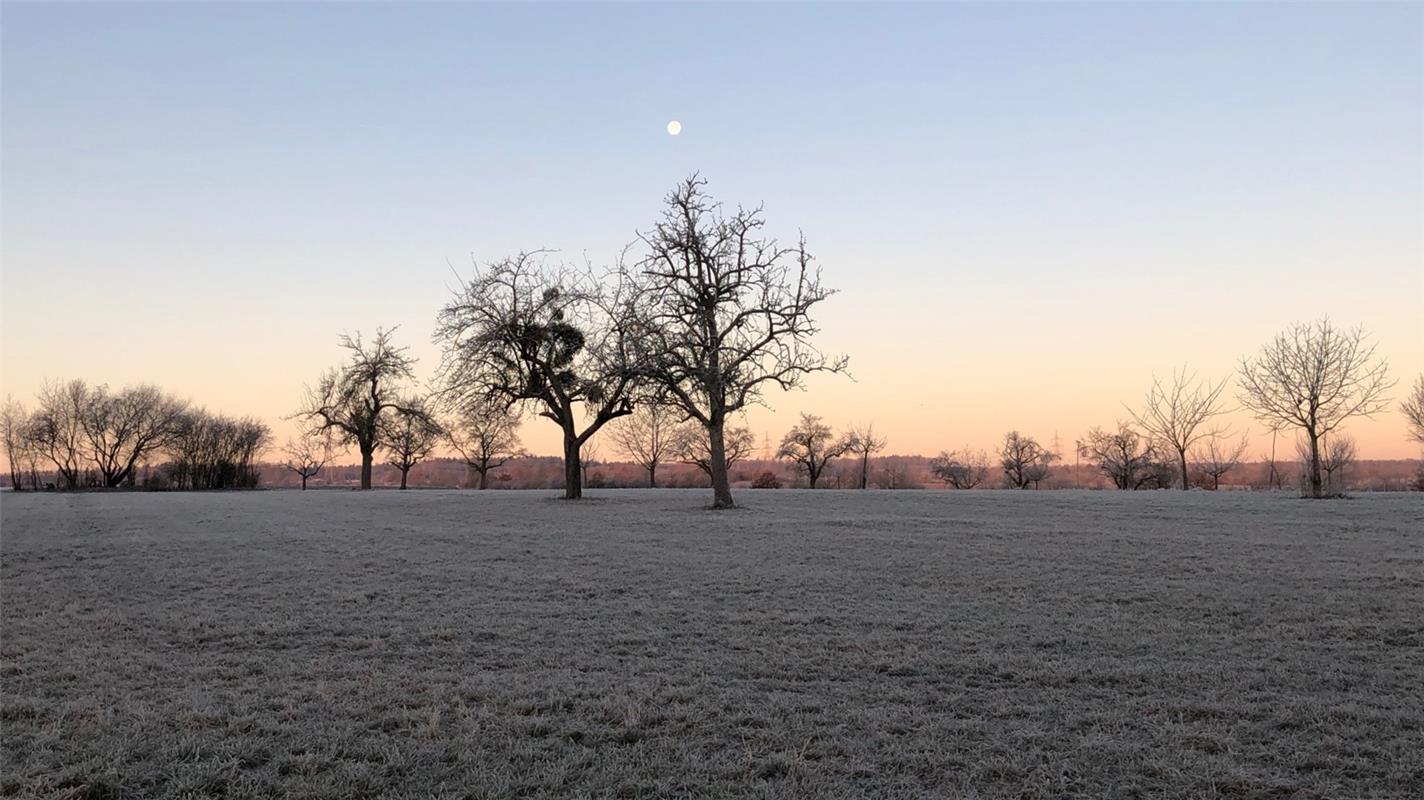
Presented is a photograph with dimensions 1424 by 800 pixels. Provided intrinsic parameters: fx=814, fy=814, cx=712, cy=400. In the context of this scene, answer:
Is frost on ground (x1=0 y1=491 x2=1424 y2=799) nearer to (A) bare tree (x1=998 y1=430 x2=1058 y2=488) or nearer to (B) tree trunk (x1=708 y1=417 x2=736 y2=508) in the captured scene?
(B) tree trunk (x1=708 y1=417 x2=736 y2=508)

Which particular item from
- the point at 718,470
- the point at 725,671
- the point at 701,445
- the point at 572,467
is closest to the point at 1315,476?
the point at 718,470

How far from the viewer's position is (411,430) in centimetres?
5884

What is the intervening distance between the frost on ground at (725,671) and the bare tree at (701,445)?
53.2 m

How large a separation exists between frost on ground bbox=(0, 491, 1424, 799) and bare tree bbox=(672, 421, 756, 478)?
53.2 metres

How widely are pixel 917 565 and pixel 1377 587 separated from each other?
629cm

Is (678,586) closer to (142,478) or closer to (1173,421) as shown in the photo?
(1173,421)

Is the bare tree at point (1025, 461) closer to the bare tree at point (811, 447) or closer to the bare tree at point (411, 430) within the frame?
the bare tree at point (811, 447)

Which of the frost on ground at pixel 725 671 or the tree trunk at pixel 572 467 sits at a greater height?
the tree trunk at pixel 572 467

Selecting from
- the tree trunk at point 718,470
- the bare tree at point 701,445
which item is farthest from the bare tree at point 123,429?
the tree trunk at point 718,470

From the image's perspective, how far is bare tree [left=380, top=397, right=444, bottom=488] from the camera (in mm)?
51688

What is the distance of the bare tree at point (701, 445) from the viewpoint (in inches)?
2830

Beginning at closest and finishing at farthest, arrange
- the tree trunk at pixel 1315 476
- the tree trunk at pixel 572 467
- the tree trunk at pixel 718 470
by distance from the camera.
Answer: the tree trunk at pixel 718 470
the tree trunk at pixel 1315 476
the tree trunk at pixel 572 467

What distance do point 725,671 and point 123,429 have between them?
8063cm

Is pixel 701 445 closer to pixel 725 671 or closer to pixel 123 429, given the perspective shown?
pixel 123 429
